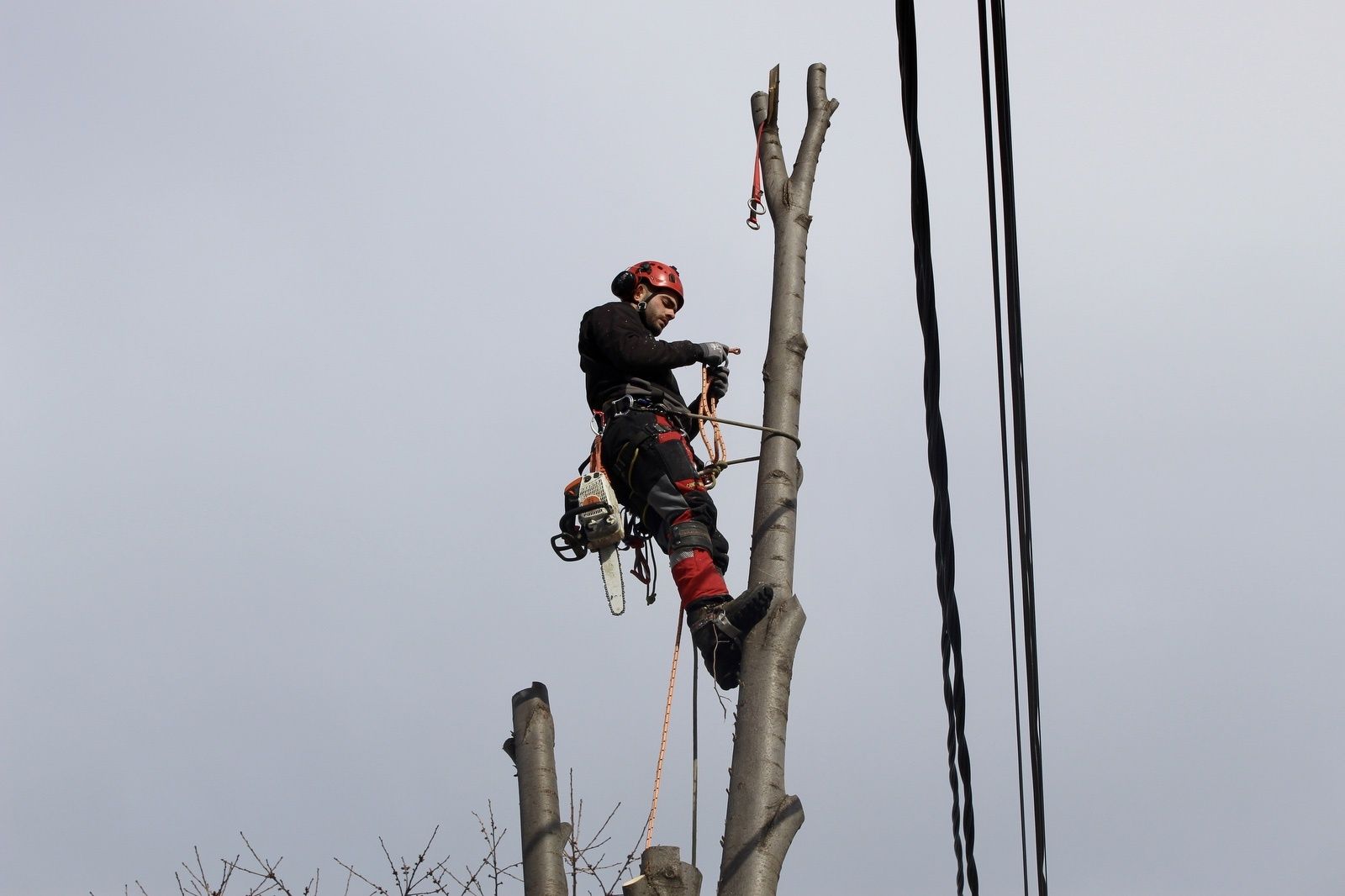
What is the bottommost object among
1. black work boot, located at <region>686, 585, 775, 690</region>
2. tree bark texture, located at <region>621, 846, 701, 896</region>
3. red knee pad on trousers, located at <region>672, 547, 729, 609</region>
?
tree bark texture, located at <region>621, 846, 701, 896</region>

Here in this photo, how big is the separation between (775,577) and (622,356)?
1277 mm

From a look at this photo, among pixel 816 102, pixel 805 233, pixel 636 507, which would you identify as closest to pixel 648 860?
pixel 636 507

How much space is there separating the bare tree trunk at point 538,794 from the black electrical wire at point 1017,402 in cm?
128

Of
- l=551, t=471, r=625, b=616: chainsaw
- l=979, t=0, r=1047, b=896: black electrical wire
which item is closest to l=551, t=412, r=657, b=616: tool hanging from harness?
l=551, t=471, r=625, b=616: chainsaw

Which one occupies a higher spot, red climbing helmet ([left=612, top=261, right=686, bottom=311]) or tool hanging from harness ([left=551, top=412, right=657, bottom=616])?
red climbing helmet ([left=612, top=261, right=686, bottom=311])

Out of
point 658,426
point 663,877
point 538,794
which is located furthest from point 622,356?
point 663,877

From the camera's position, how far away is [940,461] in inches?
174

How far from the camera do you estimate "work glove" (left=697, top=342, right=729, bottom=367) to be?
5578mm

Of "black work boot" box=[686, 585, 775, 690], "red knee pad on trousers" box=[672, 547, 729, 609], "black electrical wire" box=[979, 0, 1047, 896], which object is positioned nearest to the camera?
"black electrical wire" box=[979, 0, 1047, 896]

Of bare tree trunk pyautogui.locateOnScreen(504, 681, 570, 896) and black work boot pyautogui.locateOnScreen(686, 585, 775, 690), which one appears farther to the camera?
black work boot pyautogui.locateOnScreen(686, 585, 775, 690)

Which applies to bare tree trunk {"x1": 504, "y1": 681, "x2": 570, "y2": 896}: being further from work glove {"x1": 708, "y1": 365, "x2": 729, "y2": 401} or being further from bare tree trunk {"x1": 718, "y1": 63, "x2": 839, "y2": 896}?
work glove {"x1": 708, "y1": 365, "x2": 729, "y2": 401}

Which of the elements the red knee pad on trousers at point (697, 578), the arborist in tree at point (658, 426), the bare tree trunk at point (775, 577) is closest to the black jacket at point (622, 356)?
the arborist in tree at point (658, 426)

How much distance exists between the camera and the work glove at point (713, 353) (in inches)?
220

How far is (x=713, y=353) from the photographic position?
5.58 m
